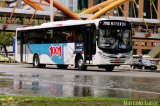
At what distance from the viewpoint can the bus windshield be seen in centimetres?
3312

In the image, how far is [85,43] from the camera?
111 ft

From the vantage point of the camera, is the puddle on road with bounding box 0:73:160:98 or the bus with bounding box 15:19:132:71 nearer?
the puddle on road with bounding box 0:73:160:98

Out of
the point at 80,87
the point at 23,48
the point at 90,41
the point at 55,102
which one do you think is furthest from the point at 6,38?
the point at 55,102

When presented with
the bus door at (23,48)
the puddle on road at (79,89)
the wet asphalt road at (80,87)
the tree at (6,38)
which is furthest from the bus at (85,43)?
the tree at (6,38)

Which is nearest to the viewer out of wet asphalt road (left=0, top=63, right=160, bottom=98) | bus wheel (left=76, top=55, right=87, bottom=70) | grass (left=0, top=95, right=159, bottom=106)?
grass (left=0, top=95, right=159, bottom=106)

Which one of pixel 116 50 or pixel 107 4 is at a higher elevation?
pixel 107 4

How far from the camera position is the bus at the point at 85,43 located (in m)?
33.3

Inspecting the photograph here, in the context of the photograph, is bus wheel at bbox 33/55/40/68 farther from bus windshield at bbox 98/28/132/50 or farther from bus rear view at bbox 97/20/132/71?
bus windshield at bbox 98/28/132/50

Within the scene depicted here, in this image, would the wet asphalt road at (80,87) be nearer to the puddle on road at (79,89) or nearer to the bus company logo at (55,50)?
the puddle on road at (79,89)

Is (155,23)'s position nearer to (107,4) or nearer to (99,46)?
(107,4)

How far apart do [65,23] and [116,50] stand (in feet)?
16.5

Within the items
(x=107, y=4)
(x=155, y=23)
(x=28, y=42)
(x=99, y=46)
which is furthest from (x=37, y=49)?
(x=155, y=23)

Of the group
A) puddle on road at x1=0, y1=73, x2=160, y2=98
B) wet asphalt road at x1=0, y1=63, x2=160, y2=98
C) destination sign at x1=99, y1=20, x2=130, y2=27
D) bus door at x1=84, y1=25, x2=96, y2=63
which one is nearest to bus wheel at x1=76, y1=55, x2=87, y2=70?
bus door at x1=84, y1=25, x2=96, y2=63

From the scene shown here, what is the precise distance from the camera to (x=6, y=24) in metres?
85.6
